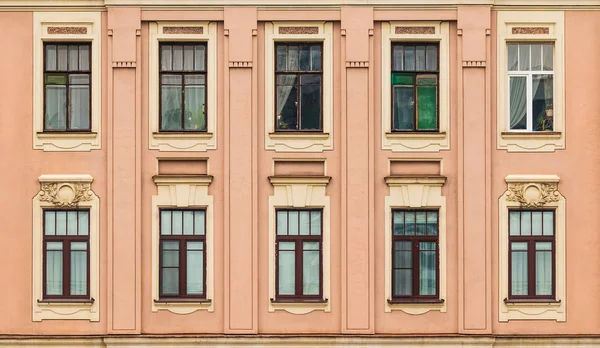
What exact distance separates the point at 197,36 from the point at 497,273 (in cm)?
838

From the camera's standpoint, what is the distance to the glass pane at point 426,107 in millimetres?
26578

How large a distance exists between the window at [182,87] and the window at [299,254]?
2.86 metres

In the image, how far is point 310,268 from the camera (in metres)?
26.5

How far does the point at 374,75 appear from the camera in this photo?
26.4m

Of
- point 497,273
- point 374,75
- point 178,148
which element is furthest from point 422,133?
point 178,148

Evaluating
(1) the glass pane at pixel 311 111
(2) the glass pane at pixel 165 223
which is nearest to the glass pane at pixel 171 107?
(2) the glass pane at pixel 165 223

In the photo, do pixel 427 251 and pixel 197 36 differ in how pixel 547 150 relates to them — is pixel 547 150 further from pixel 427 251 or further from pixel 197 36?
pixel 197 36

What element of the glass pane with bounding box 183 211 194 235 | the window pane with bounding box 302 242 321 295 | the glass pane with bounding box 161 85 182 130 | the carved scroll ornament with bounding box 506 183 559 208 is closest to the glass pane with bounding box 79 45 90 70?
the glass pane with bounding box 161 85 182 130

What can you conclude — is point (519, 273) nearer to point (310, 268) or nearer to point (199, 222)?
point (310, 268)

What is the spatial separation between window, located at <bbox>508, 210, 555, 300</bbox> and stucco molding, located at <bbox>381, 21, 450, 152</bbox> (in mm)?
2392

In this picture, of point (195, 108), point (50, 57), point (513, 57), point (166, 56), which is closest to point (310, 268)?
point (195, 108)

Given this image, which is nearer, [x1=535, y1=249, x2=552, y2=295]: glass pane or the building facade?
the building facade

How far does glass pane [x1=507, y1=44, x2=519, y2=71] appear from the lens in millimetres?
26688

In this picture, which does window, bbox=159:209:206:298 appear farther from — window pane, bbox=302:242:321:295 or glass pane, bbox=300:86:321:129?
glass pane, bbox=300:86:321:129
